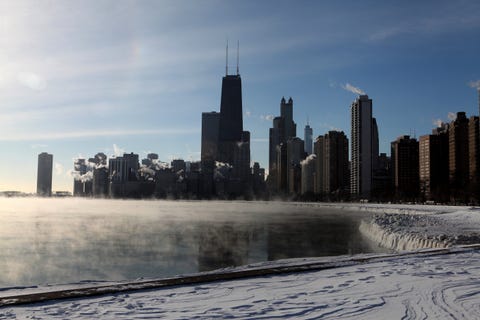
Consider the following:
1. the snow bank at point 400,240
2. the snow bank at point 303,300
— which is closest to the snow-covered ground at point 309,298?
the snow bank at point 303,300

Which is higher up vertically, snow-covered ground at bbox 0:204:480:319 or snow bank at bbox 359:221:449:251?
snow-covered ground at bbox 0:204:480:319

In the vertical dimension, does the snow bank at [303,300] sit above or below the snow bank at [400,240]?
above

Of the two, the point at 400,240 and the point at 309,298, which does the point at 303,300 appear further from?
the point at 400,240

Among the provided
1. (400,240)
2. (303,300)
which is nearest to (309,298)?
(303,300)

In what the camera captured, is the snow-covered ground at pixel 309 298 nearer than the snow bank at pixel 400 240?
Yes

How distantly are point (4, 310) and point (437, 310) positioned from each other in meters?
9.87

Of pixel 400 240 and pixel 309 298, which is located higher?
pixel 309 298

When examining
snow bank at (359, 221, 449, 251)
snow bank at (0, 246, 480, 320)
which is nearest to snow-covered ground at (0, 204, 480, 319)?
snow bank at (0, 246, 480, 320)

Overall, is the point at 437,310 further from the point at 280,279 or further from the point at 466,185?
the point at 466,185

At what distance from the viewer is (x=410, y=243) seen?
31.4 meters

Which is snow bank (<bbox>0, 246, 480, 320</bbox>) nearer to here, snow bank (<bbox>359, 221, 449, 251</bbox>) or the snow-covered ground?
the snow-covered ground

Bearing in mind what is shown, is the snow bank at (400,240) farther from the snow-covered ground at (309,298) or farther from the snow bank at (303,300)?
the snow bank at (303,300)

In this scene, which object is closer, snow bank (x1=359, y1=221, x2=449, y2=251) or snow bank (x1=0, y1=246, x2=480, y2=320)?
snow bank (x1=0, y1=246, x2=480, y2=320)

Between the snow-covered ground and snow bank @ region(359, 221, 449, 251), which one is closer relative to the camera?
the snow-covered ground
